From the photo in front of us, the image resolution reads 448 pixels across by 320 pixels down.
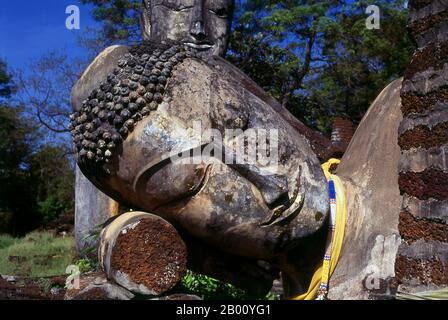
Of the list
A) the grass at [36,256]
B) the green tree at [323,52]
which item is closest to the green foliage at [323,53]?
the green tree at [323,52]

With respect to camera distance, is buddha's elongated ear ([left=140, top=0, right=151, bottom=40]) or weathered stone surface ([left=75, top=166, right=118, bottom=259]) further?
weathered stone surface ([left=75, top=166, right=118, bottom=259])

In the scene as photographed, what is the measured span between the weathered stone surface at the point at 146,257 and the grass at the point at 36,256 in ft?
23.1

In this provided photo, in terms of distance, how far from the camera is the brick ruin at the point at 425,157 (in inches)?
72.6

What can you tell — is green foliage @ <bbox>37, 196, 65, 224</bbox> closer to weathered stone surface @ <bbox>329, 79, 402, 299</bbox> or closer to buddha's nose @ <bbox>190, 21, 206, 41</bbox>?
buddha's nose @ <bbox>190, 21, 206, 41</bbox>

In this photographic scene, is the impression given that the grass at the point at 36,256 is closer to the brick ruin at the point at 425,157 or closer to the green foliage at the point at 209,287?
the green foliage at the point at 209,287

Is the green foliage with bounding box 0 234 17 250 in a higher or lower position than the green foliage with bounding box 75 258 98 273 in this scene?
lower

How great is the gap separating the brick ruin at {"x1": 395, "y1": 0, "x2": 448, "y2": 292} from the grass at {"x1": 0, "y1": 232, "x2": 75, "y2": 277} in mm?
7210

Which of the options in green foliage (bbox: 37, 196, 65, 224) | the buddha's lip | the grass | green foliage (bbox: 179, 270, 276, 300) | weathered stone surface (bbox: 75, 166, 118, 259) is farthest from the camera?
green foliage (bbox: 37, 196, 65, 224)

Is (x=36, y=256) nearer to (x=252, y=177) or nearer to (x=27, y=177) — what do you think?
(x=27, y=177)

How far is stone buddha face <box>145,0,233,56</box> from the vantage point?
11.7ft

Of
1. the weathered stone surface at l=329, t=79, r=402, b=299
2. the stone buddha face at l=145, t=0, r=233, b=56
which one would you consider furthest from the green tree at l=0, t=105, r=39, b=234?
the weathered stone surface at l=329, t=79, r=402, b=299

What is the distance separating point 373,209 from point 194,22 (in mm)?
1889
